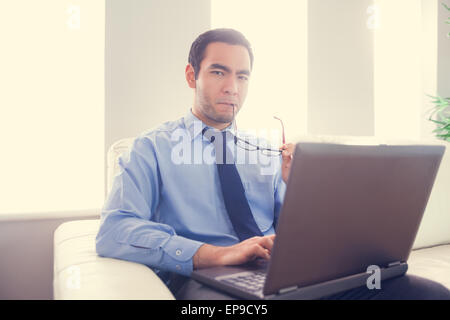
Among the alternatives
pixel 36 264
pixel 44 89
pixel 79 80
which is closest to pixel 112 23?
pixel 79 80

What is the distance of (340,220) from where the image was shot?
0.65 meters

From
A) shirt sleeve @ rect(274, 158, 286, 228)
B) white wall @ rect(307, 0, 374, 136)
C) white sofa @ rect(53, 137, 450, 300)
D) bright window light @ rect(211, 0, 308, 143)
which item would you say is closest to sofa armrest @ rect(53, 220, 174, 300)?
white sofa @ rect(53, 137, 450, 300)

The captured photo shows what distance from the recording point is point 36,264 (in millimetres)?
1713

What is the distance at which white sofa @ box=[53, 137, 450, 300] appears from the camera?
74 centimetres

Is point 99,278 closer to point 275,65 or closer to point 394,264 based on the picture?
point 394,264

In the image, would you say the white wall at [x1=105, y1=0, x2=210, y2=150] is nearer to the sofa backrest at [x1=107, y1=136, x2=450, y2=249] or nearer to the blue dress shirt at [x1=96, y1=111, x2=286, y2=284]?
the blue dress shirt at [x1=96, y1=111, x2=286, y2=284]

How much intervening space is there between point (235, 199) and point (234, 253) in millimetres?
300

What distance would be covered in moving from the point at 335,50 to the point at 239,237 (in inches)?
77.2

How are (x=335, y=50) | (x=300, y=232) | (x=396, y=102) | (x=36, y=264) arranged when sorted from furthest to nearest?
(x=396, y=102), (x=335, y=50), (x=36, y=264), (x=300, y=232)

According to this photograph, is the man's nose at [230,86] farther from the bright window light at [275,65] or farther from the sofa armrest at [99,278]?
the bright window light at [275,65]

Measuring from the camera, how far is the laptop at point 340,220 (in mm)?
593

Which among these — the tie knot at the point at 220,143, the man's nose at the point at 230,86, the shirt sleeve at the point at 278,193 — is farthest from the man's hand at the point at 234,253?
the man's nose at the point at 230,86

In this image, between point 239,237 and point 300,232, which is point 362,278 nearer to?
point 300,232

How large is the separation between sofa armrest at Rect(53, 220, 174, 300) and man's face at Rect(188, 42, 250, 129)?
58 cm
